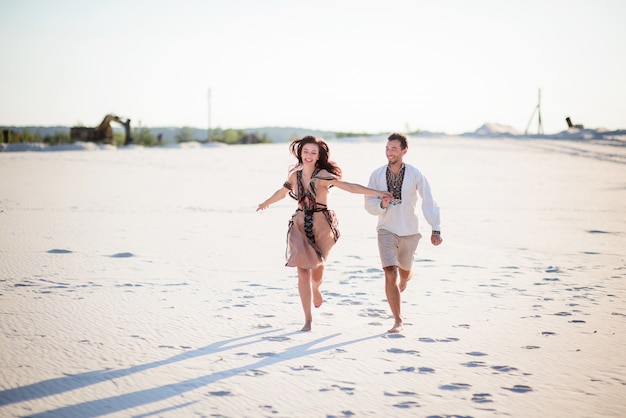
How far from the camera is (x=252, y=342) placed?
5.18m

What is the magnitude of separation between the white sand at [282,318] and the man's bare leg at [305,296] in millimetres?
111

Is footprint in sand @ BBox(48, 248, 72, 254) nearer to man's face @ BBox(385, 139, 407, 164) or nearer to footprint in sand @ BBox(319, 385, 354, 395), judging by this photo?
man's face @ BBox(385, 139, 407, 164)

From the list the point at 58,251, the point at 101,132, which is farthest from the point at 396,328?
the point at 101,132

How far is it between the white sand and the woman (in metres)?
0.50

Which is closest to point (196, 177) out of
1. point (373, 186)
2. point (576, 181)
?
point (576, 181)

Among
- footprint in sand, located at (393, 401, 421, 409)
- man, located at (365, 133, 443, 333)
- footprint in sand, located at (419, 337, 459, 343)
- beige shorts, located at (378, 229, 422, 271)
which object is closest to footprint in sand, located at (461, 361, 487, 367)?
footprint in sand, located at (419, 337, 459, 343)

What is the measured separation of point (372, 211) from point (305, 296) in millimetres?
875

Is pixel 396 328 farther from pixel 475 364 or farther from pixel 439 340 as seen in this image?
pixel 475 364

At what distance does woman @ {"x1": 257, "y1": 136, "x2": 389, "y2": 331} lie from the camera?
5645 mm

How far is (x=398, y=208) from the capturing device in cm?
571

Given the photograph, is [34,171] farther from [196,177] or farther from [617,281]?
[617,281]

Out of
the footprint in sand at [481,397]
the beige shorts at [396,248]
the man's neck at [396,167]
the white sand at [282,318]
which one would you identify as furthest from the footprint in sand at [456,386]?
the man's neck at [396,167]

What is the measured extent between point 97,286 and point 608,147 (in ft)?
87.4

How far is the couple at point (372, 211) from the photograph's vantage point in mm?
5633
